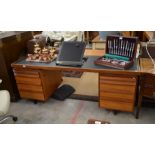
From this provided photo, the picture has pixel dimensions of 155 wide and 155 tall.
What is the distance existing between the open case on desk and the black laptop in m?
0.22

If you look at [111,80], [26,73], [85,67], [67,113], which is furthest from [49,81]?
[111,80]

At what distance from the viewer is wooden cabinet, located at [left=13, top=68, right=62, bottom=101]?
91.0 inches

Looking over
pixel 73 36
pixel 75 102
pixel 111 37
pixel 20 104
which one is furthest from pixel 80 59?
pixel 73 36

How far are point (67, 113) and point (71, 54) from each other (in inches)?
30.7

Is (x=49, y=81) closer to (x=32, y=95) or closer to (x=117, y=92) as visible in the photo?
(x=32, y=95)

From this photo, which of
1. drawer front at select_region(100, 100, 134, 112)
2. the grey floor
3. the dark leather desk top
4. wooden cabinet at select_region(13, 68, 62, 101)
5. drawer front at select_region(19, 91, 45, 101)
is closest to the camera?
the dark leather desk top

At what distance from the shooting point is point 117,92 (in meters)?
2.06

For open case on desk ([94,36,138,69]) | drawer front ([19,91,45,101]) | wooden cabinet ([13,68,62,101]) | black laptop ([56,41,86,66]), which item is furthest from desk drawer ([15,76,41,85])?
open case on desk ([94,36,138,69])

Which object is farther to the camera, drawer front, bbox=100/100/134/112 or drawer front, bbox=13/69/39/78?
drawer front, bbox=13/69/39/78

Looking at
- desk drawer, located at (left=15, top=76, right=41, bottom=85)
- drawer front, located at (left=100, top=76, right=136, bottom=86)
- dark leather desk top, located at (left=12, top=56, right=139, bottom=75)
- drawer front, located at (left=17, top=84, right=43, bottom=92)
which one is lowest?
drawer front, located at (left=17, top=84, right=43, bottom=92)

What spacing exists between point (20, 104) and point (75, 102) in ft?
2.65

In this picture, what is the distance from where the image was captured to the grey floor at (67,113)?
220 centimetres

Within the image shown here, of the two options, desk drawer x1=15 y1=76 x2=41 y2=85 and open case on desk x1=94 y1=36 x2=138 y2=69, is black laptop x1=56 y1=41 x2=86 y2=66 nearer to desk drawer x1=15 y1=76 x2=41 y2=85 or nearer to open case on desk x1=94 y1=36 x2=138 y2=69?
open case on desk x1=94 y1=36 x2=138 y2=69
